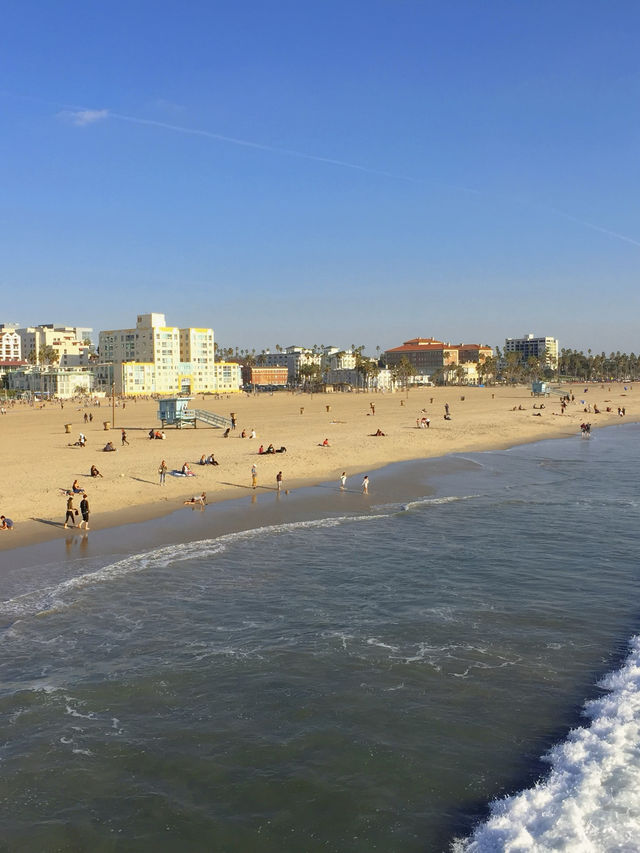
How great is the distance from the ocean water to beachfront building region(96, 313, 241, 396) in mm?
130608

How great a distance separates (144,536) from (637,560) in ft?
49.6

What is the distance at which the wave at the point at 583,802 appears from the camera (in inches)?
327

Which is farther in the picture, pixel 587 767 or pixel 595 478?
pixel 595 478

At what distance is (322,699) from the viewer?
39.0ft

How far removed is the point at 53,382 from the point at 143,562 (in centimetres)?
12221

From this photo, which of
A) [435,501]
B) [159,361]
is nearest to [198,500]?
[435,501]

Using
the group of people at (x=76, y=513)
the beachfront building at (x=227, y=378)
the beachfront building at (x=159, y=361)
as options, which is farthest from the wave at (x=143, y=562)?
the beachfront building at (x=227, y=378)

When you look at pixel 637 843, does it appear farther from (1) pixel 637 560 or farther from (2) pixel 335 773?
(1) pixel 637 560

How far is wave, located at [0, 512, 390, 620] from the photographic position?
16016mm

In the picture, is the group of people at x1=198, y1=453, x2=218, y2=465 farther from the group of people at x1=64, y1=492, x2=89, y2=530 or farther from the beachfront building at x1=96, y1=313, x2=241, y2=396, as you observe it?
the beachfront building at x1=96, y1=313, x2=241, y2=396

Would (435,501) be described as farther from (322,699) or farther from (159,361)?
(159,361)

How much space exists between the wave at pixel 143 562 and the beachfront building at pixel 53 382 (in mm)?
110064

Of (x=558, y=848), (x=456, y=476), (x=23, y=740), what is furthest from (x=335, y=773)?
(x=456, y=476)

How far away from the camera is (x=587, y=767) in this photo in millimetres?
9836
